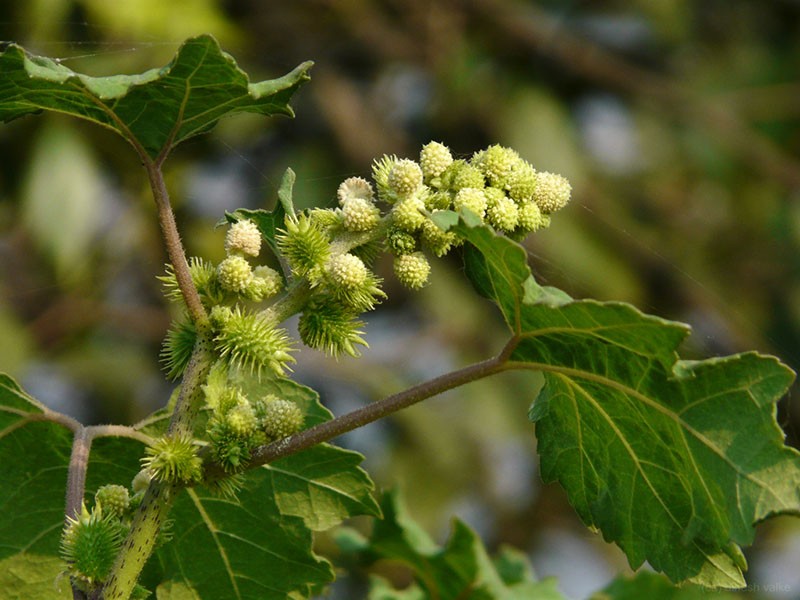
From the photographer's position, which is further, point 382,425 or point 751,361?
point 382,425

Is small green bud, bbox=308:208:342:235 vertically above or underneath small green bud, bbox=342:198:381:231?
underneath

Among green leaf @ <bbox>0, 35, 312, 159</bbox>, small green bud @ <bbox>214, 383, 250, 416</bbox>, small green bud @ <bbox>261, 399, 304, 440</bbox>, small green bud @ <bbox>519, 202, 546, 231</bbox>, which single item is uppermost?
green leaf @ <bbox>0, 35, 312, 159</bbox>

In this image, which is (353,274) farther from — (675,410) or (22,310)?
(22,310)

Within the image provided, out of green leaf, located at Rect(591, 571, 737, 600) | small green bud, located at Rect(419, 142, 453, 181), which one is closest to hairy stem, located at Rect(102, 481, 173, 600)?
small green bud, located at Rect(419, 142, 453, 181)

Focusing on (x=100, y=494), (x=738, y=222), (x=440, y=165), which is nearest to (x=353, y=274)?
(x=440, y=165)

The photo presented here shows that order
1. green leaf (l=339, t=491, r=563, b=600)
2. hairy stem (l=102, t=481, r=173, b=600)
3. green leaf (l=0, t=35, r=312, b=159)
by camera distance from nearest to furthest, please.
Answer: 1. hairy stem (l=102, t=481, r=173, b=600)
2. green leaf (l=0, t=35, r=312, b=159)
3. green leaf (l=339, t=491, r=563, b=600)

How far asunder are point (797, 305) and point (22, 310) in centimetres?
530

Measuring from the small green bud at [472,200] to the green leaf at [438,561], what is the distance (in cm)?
60

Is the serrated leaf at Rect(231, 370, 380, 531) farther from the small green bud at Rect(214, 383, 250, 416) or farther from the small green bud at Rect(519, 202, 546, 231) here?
the small green bud at Rect(519, 202, 546, 231)

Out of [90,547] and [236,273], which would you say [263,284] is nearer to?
[236,273]

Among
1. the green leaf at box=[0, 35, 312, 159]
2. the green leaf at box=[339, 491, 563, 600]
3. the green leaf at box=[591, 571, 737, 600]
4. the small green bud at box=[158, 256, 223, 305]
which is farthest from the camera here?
the green leaf at box=[591, 571, 737, 600]

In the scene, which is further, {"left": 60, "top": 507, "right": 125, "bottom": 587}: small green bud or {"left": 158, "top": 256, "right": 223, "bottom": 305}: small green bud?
{"left": 158, "top": 256, "right": 223, "bottom": 305}: small green bud

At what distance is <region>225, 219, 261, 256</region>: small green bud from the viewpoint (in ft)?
4.47

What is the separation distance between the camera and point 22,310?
23.0 feet
